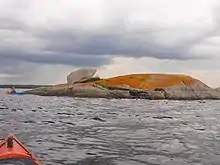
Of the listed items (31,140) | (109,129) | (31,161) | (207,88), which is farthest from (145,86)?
(31,161)

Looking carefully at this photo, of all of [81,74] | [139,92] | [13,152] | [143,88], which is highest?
[81,74]

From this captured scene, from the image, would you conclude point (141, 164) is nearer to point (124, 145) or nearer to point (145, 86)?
point (124, 145)

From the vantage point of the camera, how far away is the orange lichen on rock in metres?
71.9

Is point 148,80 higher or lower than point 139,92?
higher

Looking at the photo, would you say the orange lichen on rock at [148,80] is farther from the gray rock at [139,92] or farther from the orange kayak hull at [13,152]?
the orange kayak hull at [13,152]

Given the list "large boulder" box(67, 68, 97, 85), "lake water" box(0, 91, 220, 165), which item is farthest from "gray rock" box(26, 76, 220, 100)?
"lake water" box(0, 91, 220, 165)

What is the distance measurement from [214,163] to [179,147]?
10.0ft

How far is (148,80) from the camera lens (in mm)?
75250

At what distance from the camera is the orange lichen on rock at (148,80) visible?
71938mm

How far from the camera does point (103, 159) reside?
47.5ft

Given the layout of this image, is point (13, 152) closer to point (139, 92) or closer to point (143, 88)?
point (139, 92)

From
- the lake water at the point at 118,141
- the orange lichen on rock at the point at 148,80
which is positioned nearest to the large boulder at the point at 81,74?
the orange lichen on rock at the point at 148,80

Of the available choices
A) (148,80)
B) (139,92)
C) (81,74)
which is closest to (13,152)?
(139,92)

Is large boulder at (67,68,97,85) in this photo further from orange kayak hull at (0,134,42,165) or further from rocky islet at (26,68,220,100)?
orange kayak hull at (0,134,42,165)
